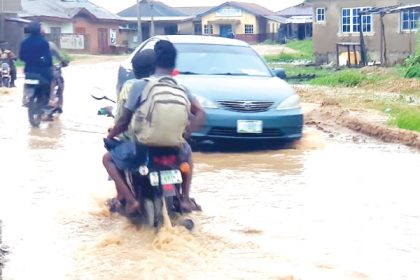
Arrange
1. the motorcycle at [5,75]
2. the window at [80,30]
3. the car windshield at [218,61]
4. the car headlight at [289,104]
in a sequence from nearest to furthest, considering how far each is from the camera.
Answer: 1. the car headlight at [289,104]
2. the car windshield at [218,61]
3. the motorcycle at [5,75]
4. the window at [80,30]

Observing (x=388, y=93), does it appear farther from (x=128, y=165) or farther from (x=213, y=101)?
(x=128, y=165)

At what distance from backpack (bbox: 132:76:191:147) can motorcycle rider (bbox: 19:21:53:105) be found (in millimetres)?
8403

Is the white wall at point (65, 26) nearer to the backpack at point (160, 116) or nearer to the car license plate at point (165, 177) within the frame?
the backpack at point (160, 116)

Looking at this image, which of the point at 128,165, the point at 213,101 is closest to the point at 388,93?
the point at 213,101

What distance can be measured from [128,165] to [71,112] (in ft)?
36.4

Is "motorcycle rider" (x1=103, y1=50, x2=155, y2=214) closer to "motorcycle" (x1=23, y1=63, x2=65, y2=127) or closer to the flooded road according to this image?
the flooded road

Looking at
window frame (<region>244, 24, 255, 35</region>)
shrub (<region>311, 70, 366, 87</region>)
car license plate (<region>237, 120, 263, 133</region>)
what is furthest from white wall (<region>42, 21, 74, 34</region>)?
car license plate (<region>237, 120, 263, 133</region>)

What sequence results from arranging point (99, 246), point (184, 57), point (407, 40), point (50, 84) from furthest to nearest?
point (407, 40), point (50, 84), point (184, 57), point (99, 246)

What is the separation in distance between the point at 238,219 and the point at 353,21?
3494 cm

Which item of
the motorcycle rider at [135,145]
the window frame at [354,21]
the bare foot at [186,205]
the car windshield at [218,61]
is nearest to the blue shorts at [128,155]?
the motorcycle rider at [135,145]

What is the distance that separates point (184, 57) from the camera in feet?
43.3

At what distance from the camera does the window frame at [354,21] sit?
41219mm

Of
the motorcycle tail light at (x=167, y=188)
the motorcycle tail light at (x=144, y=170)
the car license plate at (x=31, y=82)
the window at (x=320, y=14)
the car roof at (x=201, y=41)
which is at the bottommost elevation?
the motorcycle tail light at (x=167, y=188)

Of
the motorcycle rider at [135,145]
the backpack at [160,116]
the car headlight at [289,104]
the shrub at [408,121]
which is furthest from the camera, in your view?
the shrub at [408,121]
